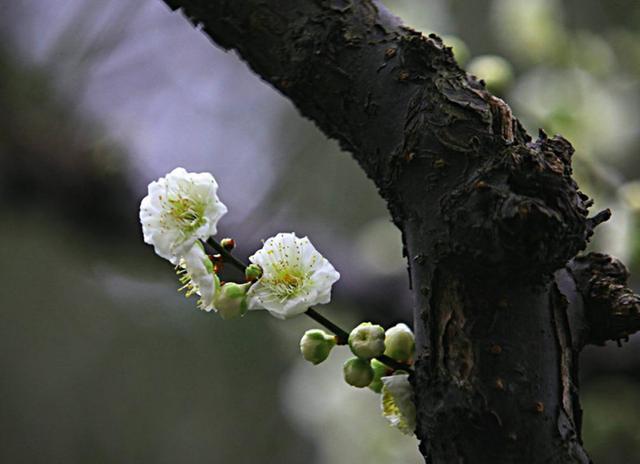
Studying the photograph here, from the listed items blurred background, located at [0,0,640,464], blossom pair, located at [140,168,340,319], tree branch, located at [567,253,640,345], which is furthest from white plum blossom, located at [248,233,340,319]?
blurred background, located at [0,0,640,464]

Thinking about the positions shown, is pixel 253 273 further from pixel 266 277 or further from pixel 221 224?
pixel 221 224

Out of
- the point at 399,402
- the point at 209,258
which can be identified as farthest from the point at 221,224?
the point at 399,402

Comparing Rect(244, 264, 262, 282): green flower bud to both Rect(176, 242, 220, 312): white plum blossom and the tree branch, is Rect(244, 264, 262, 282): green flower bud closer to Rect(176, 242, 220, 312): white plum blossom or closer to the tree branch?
Rect(176, 242, 220, 312): white plum blossom

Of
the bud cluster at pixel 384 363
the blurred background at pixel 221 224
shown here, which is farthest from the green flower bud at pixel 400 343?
the blurred background at pixel 221 224

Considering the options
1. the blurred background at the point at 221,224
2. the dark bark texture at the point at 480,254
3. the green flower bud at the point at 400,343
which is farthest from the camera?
the blurred background at the point at 221,224

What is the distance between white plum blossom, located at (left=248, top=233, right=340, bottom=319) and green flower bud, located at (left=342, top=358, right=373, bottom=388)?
54mm

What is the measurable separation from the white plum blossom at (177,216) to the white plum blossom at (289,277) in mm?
50

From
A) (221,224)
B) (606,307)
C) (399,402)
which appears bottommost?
(399,402)

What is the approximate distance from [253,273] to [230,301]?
0.12 feet

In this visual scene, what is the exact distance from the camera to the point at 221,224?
1952 millimetres

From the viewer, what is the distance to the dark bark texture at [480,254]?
0.53m

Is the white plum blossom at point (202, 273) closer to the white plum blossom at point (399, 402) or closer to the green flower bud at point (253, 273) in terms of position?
the green flower bud at point (253, 273)

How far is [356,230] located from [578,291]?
8.14ft

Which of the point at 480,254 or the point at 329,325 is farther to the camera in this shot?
the point at 329,325
